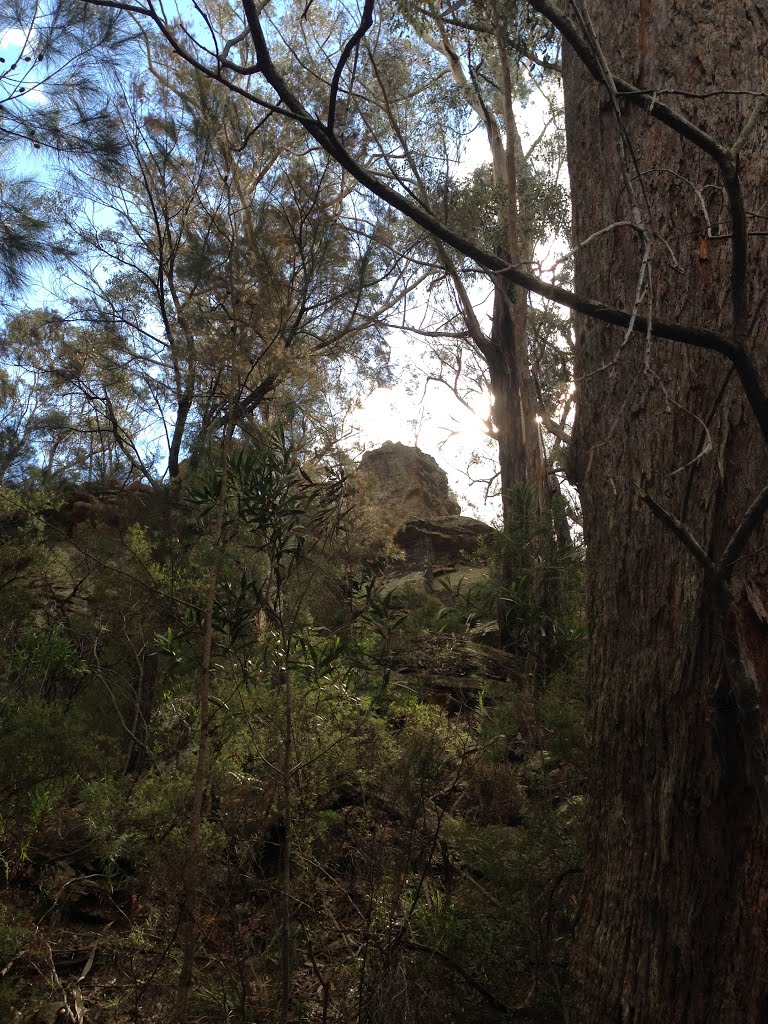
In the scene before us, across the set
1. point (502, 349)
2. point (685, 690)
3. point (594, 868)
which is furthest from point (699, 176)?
point (502, 349)

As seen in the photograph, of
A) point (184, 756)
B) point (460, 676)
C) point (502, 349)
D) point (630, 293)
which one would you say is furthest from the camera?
point (502, 349)

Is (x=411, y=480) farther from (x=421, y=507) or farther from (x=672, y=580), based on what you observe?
(x=672, y=580)

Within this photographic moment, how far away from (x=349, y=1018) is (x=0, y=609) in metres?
3.92

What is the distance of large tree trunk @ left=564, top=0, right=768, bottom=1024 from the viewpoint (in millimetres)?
2229

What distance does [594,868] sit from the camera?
2582mm

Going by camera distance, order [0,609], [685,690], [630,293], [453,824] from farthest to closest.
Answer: [0,609] → [453,824] → [630,293] → [685,690]

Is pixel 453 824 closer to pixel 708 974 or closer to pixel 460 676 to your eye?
pixel 708 974

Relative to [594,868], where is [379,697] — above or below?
above

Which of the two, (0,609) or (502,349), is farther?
(502,349)

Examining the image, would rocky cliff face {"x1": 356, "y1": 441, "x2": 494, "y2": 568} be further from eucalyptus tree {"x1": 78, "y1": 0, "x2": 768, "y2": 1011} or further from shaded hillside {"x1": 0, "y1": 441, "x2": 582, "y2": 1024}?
eucalyptus tree {"x1": 78, "y1": 0, "x2": 768, "y2": 1011}

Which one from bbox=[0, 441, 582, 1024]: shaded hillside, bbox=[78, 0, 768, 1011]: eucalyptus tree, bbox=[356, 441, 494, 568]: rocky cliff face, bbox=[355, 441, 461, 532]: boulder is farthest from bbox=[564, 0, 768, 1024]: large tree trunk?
bbox=[355, 441, 461, 532]: boulder

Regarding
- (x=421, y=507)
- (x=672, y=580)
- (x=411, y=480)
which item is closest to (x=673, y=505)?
(x=672, y=580)

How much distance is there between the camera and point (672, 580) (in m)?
2.49

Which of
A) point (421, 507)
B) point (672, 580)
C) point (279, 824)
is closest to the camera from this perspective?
point (672, 580)
